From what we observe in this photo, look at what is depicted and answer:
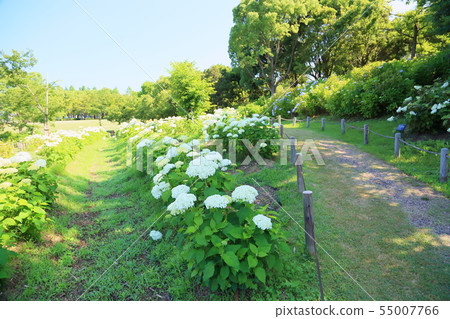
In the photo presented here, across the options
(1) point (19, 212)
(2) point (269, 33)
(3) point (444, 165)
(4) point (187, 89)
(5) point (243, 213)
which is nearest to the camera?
(5) point (243, 213)

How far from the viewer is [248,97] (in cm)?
4066

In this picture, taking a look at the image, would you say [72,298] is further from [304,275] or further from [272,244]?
[304,275]

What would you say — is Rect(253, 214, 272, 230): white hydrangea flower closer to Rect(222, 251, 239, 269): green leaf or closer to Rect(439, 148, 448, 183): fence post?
Rect(222, 251, 239, 269): green leaf

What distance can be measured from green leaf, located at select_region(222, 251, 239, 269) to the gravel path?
398cm

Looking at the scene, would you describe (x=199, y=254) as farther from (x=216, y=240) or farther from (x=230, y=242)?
(x=230, y=242)

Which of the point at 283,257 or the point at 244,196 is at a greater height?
the point at 244,196

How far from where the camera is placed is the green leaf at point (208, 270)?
2748 mm

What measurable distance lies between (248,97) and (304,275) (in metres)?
38.9

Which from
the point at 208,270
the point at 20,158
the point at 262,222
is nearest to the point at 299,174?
the point at 262,222

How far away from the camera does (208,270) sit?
2797mm

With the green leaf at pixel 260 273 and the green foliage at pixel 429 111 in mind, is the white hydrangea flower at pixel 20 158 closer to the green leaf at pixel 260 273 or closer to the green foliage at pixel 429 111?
the green leaf at pixel 260 273

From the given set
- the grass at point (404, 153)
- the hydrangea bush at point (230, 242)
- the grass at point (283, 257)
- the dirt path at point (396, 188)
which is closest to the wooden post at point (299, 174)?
the grass at point (283, 257)

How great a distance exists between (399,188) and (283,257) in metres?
4.22

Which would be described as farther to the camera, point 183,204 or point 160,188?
point 160,188
